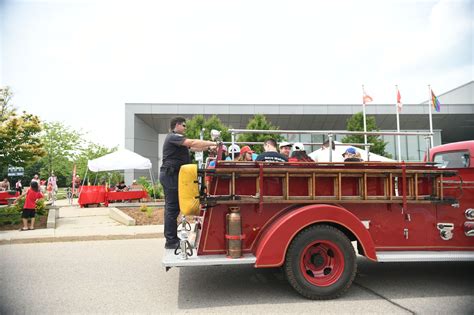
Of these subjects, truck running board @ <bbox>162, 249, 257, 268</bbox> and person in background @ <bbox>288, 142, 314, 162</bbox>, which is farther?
person in background @ <bbox>288, 142, 314, 162</bbox>

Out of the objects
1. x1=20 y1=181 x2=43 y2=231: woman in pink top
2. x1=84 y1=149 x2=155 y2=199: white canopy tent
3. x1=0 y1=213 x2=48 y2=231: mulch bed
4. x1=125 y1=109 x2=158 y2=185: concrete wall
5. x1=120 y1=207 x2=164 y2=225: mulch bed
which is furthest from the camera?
x1=125 y1=109 x2=158 y2=185: concrete wall

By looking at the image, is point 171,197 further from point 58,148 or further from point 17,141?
point 58,148

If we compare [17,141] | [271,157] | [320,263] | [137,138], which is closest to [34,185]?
[17,141]

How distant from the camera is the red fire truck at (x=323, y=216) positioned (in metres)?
3.65

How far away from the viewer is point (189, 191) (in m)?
3.78

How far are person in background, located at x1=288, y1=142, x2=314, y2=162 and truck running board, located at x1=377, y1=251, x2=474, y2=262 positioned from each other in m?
1.43

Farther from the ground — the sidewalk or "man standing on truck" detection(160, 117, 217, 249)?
"man standing on truck" detection(160, 117, 217, 249)

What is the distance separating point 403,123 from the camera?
32.2 m

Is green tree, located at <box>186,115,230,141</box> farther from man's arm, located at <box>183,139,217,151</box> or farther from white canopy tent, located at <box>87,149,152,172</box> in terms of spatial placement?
man's arm, located at <box>183,139,217,151</box>

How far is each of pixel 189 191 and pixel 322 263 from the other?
1.69 m

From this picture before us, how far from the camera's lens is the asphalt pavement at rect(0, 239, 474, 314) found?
359 cm

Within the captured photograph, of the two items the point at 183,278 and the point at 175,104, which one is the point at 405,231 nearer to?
the point at 183,278

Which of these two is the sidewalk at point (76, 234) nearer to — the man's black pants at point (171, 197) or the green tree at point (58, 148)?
the man's black pants at point (171, 197)

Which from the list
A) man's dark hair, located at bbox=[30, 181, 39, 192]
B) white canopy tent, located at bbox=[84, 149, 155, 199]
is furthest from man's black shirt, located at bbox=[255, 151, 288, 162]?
white canopy tent, located at bbox=[84, 149, 155, 199]
